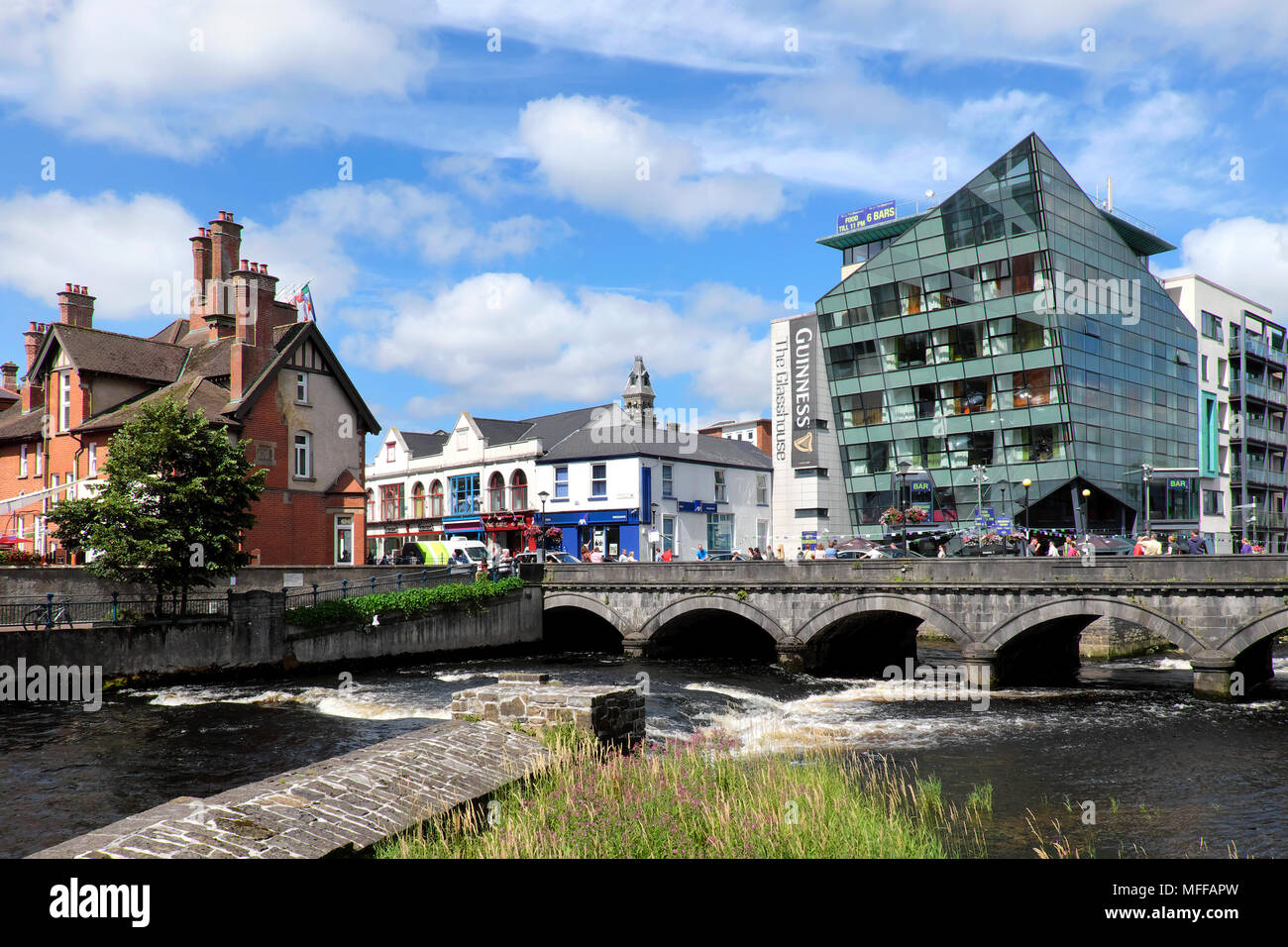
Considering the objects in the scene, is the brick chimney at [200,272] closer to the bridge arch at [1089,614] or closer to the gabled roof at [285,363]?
the gabled roof at [285,363]

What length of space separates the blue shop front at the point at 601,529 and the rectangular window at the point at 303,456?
19172 mm

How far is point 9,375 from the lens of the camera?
57.2 m

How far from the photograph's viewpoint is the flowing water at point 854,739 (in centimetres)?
1462

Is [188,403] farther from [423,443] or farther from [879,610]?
[423,443]

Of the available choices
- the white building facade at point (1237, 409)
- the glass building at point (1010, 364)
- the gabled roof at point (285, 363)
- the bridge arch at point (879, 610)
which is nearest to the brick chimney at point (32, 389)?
the gabled roof at point (285, 363)

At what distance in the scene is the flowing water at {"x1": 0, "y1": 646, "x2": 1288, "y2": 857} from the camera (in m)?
14.6

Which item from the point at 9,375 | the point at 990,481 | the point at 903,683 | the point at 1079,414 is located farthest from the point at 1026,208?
the point at 9,375

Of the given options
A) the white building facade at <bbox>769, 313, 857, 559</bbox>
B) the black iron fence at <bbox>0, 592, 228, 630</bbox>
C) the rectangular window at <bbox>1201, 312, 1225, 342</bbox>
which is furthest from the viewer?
the rectangular window at <bbox>1201, 312, 1225, 342</bbox>

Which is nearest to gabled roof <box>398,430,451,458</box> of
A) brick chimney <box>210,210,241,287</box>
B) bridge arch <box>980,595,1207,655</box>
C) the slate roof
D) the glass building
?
the slate roof

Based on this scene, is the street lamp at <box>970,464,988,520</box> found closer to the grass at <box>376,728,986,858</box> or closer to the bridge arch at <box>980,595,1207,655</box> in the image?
the bridge arch at <box>980,595,1207,655</box>

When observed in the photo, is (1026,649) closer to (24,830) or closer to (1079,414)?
(1079,414)

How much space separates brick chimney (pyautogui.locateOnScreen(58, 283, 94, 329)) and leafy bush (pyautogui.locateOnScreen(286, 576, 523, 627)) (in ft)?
77.9

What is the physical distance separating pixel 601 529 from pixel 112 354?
91.3 feet
